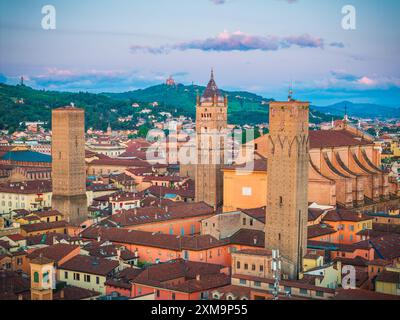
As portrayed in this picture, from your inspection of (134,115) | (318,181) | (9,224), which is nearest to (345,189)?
(318,181)

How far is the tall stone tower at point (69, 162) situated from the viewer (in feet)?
157

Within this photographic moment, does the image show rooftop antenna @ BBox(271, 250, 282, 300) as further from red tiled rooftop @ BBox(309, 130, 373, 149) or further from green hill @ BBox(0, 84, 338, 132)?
green hill @ BBox(0, 84, 338, 132)

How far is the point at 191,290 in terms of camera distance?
28562mm

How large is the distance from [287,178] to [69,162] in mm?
16547

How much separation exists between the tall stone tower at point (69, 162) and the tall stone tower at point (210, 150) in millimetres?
6752

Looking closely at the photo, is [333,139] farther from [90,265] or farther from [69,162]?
[90,265]

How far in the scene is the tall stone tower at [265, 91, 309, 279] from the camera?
117ft

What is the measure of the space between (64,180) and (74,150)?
182 cm

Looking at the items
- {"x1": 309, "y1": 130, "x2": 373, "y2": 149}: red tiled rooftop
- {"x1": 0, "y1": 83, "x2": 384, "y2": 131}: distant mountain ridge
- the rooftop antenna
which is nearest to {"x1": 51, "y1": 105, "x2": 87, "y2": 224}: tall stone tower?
{"x1": 309, "y1": 130, "x2": 373, "y2": 149}: red tiled rooftop

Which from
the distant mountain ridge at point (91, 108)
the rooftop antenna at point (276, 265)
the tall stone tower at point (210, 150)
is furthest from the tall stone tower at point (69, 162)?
the distant mountain ridge at point (91, 108)

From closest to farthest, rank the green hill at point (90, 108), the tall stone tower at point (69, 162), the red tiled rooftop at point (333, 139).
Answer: the tall stone tower at point (69, 162), the red tiled rooftop at point (333, 139), the green hill at point (90, 108)

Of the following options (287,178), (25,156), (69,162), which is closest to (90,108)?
(25,156)

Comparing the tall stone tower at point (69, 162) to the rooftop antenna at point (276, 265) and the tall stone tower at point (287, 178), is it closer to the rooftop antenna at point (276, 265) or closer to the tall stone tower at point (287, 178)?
the tall stone tower at point (287, 178)
